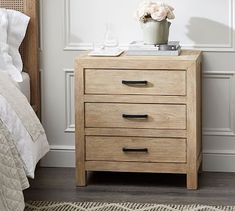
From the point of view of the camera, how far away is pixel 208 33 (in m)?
3.96

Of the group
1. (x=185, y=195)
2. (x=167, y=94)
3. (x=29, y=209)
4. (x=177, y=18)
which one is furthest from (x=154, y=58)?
(x=29, y=209)

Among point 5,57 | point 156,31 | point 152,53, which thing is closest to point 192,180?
point 152,53

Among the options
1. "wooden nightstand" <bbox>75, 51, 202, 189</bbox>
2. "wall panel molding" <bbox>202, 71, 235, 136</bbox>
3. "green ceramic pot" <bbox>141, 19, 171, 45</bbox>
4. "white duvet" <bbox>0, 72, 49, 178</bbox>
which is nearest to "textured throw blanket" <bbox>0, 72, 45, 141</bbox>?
"white duvet" <bbox>0, 72, 49, 178</bbox>

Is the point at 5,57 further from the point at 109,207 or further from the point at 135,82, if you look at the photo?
the point at 109,207

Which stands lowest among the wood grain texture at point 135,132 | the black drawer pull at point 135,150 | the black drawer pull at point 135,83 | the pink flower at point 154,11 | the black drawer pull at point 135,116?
the black drawer pull at point 135,150

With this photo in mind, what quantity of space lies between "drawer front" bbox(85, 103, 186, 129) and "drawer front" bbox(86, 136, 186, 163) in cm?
7

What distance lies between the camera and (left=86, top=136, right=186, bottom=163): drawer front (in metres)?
3.67

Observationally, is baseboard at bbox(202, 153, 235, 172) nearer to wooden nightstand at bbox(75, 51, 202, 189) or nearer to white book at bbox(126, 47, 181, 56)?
wooden nightstand at bbox(75, 51, 202, 189)

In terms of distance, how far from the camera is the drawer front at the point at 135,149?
12.0 feet

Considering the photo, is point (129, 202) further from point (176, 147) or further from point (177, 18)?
point (177, 18)

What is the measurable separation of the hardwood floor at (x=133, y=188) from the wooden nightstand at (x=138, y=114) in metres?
0.10

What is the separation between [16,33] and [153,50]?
2.52ft

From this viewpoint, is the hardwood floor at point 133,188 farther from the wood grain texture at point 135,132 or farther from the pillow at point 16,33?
the pillow at point 16,33

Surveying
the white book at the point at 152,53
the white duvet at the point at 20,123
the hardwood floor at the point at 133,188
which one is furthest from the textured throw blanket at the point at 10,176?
the white book at the point at 152,53
